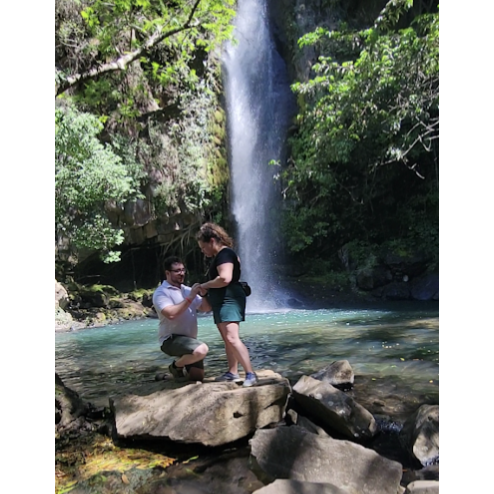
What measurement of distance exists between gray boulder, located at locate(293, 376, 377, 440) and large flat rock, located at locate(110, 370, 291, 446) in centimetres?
17

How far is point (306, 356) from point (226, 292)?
197 cm

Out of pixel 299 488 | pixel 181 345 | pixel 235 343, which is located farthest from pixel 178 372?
pixel 299 488

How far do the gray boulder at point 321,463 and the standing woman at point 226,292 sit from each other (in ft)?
2.30

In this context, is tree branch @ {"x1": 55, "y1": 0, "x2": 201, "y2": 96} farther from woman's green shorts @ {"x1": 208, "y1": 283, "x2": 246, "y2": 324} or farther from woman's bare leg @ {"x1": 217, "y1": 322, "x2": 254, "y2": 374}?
woman's bare leg @ {"x1": 217, "y1": 322, "x2": 254, "y2": 374}

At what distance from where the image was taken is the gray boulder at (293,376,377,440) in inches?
85.1

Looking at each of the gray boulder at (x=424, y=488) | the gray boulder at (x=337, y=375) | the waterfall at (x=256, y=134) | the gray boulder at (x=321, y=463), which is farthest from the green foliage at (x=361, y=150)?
the gray boulder at (x=424, y=488)

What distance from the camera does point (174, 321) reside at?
2.88 m

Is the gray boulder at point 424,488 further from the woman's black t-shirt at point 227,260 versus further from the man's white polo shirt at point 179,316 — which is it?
the man's white polo shirt at point 179,316

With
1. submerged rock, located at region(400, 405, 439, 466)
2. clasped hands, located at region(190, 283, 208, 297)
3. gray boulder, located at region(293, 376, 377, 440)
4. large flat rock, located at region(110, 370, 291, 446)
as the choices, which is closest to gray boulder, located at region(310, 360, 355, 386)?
gray boulder, located at region(293, 376, 377, 440)

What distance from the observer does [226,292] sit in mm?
2627

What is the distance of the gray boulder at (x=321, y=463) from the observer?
1.61m
